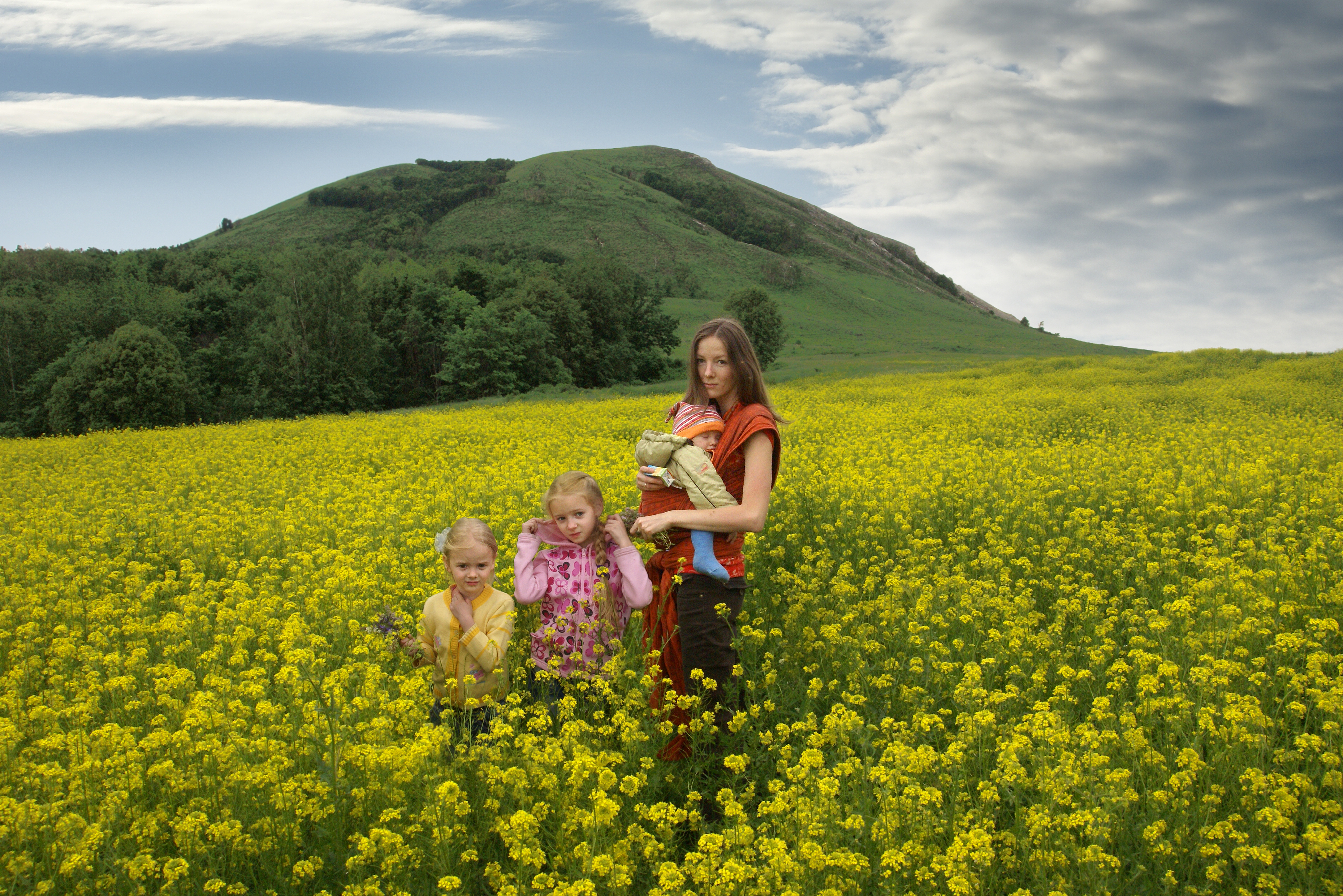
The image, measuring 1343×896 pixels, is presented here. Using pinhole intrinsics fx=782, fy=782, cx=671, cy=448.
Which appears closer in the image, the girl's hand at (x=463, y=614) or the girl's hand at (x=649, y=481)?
the girl's hand at (x=649, y=481)

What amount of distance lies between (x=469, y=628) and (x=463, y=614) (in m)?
0.09

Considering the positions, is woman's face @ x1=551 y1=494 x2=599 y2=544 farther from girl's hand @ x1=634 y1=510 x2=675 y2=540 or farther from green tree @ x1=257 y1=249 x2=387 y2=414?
green tree @ x1=257 y1=249 x2=387 y2=414

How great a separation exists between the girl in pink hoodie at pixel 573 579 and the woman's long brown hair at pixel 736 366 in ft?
2.54

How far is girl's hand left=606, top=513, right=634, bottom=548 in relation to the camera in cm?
408

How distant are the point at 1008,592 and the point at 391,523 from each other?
6.04 meters

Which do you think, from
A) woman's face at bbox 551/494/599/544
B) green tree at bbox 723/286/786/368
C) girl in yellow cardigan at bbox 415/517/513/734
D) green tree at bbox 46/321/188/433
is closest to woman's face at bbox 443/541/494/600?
girl in yellow cardigan at bbox 415/517/513/734

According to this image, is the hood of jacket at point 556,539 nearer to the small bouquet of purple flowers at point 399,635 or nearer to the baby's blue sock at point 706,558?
the baby's blue sock at point 706,558

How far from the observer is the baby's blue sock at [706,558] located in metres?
3.80

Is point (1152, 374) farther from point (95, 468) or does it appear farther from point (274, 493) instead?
point (95, 468)

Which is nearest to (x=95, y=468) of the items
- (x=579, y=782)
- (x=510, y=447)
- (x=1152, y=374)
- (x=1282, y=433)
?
(x=510, y=447)

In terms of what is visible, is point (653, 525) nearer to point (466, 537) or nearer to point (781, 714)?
point (466, 537)

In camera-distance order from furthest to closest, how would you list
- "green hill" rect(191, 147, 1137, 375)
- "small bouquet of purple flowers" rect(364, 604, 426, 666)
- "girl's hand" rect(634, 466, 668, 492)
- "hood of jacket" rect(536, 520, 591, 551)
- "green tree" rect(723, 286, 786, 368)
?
1. "green hill" rect(191, 147, 1137, 375)
2. "green tree" rect(723, 286, 786, 368)
3. "small bouquet of purple flowers" rect(364, 604, 426, 666)
4. "hood of jacket" rect(536, 520, 591, 551)
5. "girl's hand" rect(634, 466, 668, 492)

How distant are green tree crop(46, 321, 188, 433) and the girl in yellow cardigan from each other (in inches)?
1806

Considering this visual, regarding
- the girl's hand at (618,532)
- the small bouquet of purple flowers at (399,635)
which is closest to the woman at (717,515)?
the girl's hand at (618,532)
